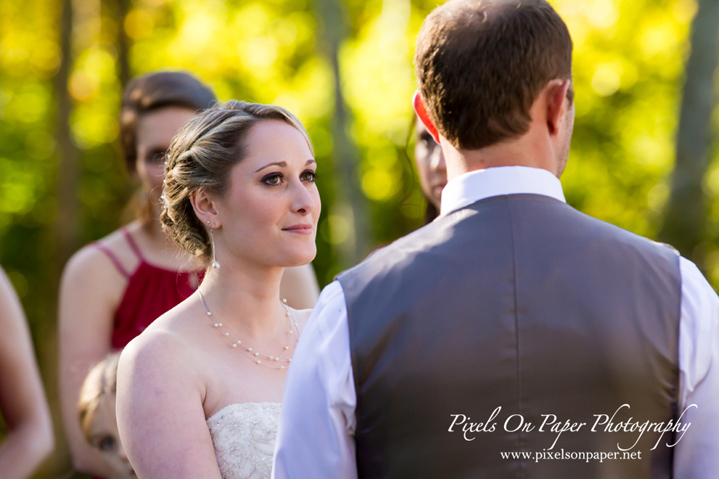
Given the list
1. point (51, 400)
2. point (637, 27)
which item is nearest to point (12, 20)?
point (51, 400)

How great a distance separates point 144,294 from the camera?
326 centimetres

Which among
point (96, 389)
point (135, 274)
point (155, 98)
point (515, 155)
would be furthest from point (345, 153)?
point (515, 155)

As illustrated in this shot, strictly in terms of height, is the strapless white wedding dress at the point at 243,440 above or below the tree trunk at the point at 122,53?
below

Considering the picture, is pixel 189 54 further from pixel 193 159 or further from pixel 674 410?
pixel 674 410

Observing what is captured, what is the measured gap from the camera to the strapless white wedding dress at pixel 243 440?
2172 millimetres

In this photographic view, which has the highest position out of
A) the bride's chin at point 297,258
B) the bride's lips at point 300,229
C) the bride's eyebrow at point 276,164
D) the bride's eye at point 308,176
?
the bride's eyebrow at point 276,164

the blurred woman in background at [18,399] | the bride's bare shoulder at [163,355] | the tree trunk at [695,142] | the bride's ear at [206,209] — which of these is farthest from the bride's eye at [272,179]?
the tree trunk at [695,142]

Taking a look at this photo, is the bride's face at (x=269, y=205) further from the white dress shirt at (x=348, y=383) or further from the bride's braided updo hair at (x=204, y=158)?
the white dress shirt at (x=348, y=383)

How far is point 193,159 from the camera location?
2.50 metres

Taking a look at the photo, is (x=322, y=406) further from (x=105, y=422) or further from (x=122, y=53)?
(x=122, y=53)

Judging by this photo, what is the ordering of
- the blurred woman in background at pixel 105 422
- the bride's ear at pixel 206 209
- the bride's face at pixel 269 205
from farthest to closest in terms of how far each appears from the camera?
the blurred woman in background at pixel 105 422
the bride's ear at pixel 206 209
the bride's face at pixel 269 205

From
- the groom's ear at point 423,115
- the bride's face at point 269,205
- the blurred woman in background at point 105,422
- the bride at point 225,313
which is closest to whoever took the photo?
the groom's ear at point 423,115

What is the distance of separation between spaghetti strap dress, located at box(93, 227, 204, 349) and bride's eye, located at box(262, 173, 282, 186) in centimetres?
90

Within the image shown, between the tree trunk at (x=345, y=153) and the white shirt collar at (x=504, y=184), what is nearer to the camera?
the white shirt collar at (x=504, y=184)
